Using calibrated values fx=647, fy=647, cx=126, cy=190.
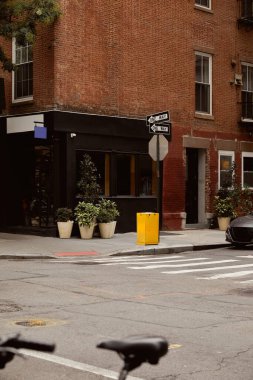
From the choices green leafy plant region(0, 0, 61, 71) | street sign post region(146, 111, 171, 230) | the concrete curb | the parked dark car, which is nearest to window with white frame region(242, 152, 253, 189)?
the concrete curb

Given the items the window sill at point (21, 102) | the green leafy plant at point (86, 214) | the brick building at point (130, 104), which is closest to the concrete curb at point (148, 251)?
the green leafy plant at point (86, 214)

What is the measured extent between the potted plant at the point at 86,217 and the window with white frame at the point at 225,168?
7228mm

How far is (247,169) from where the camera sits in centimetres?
2722

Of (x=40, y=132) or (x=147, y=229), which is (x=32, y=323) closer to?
(x=147, y=229)

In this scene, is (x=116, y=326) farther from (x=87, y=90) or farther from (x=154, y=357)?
(x=87, y=90)

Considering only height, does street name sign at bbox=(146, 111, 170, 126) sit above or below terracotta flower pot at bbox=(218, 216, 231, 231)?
above

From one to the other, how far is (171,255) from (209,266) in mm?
2984

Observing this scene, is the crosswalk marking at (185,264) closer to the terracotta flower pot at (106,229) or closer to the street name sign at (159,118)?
the terracotta flower pot at (106,229)

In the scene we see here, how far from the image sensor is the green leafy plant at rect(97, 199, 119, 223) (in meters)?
20.2

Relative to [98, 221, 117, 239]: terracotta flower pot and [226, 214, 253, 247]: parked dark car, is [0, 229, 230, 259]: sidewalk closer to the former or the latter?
[98, 221, 117, 239]: terracotta flower pot

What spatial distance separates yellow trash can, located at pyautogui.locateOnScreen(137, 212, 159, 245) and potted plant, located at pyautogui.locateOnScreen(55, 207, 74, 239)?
2494 millimetres

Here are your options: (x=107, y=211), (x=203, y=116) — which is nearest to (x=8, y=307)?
(x=107, y=211)

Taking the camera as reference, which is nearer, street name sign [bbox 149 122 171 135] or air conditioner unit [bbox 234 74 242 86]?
street name sign [bbox 149 122 171 135]

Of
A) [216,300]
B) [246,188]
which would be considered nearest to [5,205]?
[246,188]
